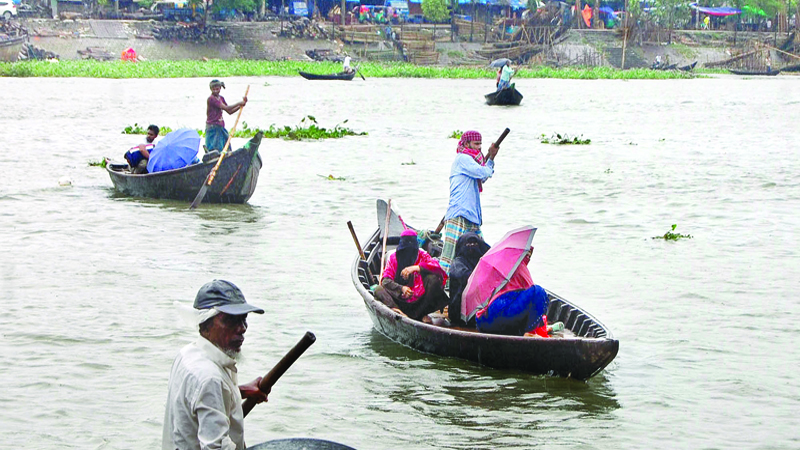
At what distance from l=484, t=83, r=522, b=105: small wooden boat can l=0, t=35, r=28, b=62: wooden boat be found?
25.1 m

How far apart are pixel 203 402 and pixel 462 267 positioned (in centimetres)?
423

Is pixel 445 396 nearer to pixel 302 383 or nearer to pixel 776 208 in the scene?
pixel 302 383

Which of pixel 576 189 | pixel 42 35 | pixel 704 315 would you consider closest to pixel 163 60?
pixel 42 35

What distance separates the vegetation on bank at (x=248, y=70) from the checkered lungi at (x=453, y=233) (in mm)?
37341

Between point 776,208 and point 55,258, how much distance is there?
993 centimetres

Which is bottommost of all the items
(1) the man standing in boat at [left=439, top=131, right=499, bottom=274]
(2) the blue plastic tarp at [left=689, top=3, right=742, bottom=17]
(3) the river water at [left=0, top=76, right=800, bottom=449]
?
(3) the river water at [left=0, top=76, right=800, bottom=449]

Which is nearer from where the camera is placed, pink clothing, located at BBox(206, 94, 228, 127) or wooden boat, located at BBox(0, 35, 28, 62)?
pink clothing, located at BBox(206, 94, 228, 127)

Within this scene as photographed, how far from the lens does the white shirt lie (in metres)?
3.39

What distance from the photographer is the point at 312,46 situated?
59094 millimetres

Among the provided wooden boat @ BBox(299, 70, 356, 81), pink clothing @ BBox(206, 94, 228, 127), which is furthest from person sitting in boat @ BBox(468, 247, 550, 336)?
wooden boat @ BBox(299, 70, 356, 81)

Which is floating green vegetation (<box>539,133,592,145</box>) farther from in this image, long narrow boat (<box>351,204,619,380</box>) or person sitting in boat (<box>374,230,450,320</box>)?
person sitting in boat (<box>374,230,450,320</box>)

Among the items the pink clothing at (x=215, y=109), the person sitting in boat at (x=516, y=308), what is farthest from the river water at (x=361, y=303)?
the pink clothing at (x=215, y=109)

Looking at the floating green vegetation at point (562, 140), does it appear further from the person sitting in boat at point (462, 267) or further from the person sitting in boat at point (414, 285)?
the person sitting in boat at point (414, 285)

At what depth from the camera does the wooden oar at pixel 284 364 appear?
139 inches
